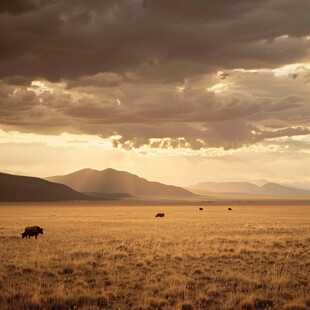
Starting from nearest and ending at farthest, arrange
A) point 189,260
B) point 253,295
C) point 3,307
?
point 3,307
point 253,295
point 189,260

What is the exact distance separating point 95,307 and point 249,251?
1189 cm

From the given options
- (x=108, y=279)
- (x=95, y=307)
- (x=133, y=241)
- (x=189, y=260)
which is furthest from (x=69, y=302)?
(x=133, y=241)

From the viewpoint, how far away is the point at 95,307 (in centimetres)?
1030

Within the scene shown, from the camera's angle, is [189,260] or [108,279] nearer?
[108,279]

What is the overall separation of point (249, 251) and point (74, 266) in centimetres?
960

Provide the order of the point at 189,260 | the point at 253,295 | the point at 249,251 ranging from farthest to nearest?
the point at 249,251, the point at 189,260, the point at 253,295

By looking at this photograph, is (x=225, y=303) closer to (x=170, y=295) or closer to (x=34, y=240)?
(x=170, y=295)

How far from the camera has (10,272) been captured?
14711 mm

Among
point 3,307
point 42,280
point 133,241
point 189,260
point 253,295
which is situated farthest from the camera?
point 133,241

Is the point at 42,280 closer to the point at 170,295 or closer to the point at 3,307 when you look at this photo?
the point at 3,307

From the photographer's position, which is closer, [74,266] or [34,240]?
[74,266]

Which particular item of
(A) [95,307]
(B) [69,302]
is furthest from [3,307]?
(A) [95,307]

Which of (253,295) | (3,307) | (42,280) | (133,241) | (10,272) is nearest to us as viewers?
(3,307)

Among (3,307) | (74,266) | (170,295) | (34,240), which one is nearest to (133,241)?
(34,240)
